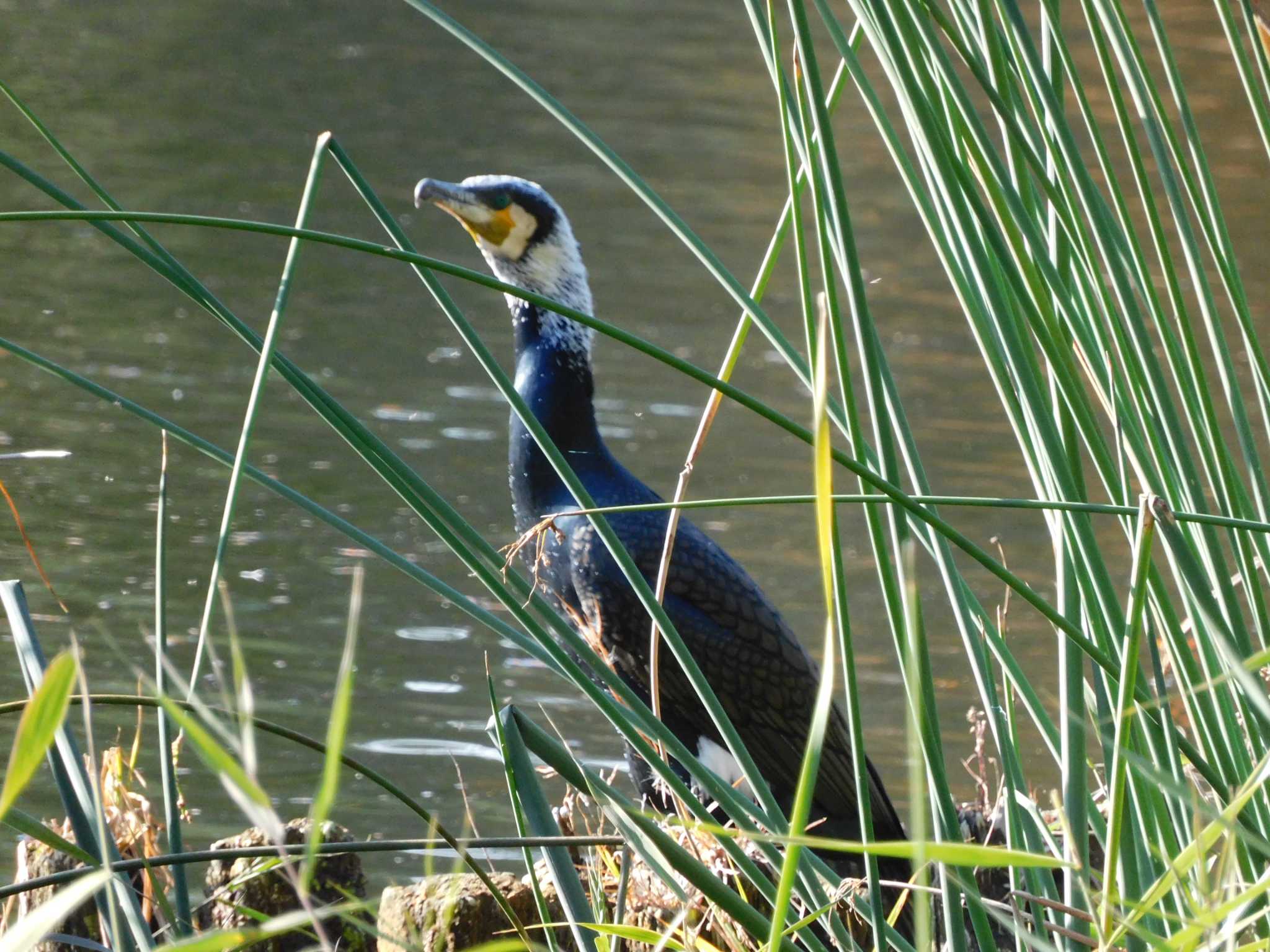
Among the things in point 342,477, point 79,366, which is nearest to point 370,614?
point 342,477

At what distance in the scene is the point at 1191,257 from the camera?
95 cm

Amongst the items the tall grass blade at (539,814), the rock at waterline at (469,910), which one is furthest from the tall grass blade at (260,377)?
the rock at waterline at (469,910)

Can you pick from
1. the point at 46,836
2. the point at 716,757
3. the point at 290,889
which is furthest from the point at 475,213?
the point at 46,836

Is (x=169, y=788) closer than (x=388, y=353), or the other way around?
(x=169, y=788)

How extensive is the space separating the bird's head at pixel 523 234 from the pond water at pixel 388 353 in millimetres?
857

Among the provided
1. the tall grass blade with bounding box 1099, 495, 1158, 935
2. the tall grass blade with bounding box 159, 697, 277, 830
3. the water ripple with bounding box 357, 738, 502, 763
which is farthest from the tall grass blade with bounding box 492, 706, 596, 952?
the water ripple with bounding box 357, 738, 502, 763

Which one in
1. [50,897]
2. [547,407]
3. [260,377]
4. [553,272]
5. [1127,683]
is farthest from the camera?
[553,272]

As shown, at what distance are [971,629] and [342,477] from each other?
11.2ft

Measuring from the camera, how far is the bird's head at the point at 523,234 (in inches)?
95.1

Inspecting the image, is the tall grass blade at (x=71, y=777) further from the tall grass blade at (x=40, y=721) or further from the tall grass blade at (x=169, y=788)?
the tall grass blade at (x=40, y=721)

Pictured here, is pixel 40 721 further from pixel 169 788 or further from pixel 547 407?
pixel 547 407

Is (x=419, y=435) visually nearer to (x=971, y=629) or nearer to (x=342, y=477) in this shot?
(x=342, y=477)

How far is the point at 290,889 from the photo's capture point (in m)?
1.45

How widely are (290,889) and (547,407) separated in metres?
1.02
